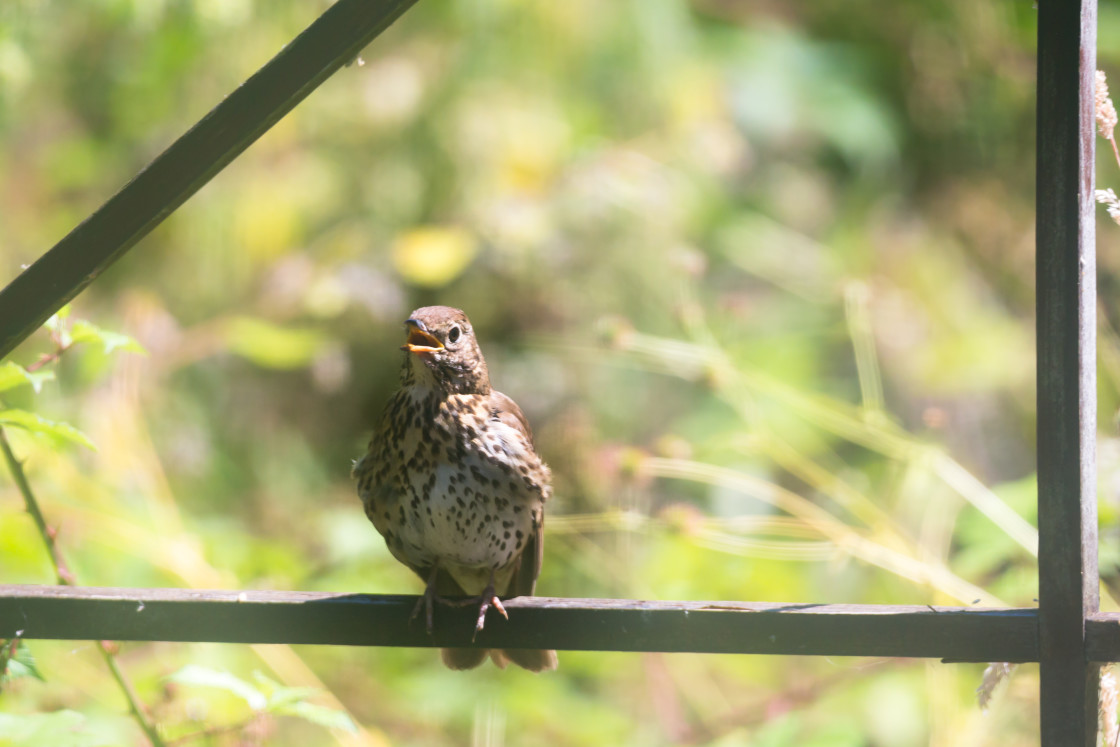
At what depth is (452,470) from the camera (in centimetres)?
169

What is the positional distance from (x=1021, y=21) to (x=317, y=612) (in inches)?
157

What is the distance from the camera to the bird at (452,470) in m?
1.69

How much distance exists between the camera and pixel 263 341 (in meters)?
3.24

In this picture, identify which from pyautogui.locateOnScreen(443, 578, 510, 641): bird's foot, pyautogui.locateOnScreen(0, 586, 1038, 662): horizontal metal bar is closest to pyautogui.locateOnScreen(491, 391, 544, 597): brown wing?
pyautogui.locateOnScreen(443, 578, 510, 641): bird's foot

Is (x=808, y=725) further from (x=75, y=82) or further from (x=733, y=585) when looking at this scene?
(x=75, y=82)

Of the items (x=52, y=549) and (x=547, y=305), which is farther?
(x=547, y=305)

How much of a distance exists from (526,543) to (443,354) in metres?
0.35

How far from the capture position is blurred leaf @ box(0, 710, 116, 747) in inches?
52.5

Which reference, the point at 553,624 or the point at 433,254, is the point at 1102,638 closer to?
the point at 553,624

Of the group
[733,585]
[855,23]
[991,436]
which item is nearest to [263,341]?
[733,585]

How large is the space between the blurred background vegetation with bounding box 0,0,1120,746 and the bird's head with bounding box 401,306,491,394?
0.70m

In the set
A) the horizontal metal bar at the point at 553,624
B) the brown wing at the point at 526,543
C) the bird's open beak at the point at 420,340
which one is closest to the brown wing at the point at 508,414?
the brown wing at the point at 526,543

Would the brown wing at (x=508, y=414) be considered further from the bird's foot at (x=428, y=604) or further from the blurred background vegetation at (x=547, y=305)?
the blurred background vegetation at (x=547, y=305)

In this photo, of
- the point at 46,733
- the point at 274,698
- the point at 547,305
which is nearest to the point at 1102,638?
the point at 274,698
